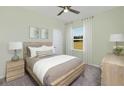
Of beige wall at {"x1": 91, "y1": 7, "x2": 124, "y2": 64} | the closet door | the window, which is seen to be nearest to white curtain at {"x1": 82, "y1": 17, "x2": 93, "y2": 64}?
beige wall at {"x1": 91, "y1": 7, "x2": 124, "y2": 64}

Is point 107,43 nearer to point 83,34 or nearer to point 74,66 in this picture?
point 83,34

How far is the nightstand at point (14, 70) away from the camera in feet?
8.54

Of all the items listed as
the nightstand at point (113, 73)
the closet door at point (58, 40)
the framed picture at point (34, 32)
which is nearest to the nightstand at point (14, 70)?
the framed picture at point (34, 32)

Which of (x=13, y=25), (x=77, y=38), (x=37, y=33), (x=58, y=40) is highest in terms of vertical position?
(x=13, y=25)

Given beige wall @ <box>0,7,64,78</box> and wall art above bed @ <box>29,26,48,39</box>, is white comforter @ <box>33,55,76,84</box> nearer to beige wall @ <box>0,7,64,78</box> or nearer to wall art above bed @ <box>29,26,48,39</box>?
beige wall @ <box>0,7,64,78</box>

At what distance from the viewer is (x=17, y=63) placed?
9.08 ft

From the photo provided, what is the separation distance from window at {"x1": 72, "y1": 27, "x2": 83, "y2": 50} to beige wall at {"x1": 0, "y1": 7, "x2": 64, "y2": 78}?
2058 millimetres

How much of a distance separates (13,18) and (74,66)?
2.57 metres

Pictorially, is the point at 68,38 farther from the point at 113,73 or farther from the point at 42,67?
the point at 113,73

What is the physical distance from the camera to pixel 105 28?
3732 millimetres

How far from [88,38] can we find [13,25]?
3.23 metres

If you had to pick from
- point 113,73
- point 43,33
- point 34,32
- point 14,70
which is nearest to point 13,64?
point 14,70

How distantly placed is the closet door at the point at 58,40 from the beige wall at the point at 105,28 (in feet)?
6.27
